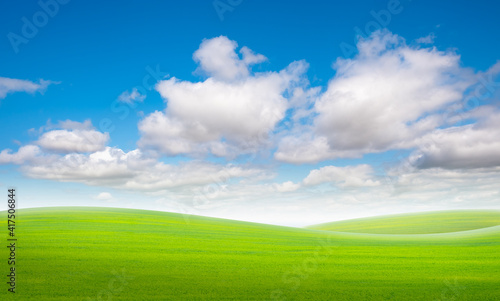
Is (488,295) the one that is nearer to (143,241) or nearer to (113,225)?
(143,241)

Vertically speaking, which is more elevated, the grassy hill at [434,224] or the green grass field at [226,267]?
the green grass field at [226,267]

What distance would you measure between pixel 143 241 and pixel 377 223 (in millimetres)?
41838

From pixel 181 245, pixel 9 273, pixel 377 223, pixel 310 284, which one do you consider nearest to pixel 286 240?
pixel 181 245

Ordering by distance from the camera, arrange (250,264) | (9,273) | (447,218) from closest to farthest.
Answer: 1. (9,273)
2. (250,264)
3. (447,218)

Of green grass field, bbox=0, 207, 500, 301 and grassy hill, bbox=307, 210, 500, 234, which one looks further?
grassy hill, bbox=307, 210, 500, 234

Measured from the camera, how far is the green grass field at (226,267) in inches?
359

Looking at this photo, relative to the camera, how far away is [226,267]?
12016mm

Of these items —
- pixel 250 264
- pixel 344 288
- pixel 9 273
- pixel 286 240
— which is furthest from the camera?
pixel 286 240

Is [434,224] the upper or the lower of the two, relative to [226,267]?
lower

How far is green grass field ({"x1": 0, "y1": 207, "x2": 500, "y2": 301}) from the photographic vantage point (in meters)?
9.12

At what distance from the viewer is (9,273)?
10.5m

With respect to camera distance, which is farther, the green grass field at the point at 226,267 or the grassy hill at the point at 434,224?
the grassy hill at the point at 434,224

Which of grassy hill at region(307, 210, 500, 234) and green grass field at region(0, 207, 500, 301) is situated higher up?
green grass field at region(0, 207, 500, 301)

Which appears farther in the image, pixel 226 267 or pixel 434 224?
pixel 434 224
